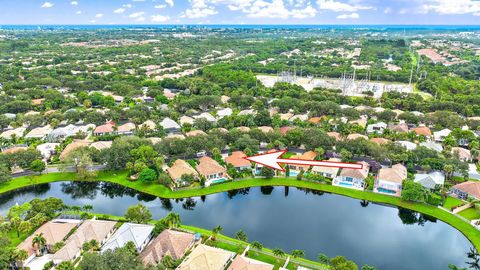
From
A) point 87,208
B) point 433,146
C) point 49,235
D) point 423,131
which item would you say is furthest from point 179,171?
point 423,131

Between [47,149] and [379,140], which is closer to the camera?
[47,149]

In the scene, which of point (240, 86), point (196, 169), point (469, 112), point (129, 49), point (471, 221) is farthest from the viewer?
point (129, 49)

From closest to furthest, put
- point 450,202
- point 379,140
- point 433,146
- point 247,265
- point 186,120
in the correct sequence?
point 247,265
point 450,202
point 433,146
point 379,140
point 186,120

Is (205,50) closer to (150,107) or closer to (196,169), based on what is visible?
(150,107)

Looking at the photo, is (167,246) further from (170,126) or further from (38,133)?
(38,133)

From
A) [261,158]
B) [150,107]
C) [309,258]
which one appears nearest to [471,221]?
[309,258]
